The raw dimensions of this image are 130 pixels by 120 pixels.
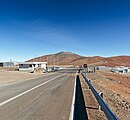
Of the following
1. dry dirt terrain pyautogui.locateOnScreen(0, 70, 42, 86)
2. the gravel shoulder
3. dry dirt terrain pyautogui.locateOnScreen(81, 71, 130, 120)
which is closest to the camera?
dry dirt terrain pyautogui.locateOnScreen(81, 71, 130, 120)

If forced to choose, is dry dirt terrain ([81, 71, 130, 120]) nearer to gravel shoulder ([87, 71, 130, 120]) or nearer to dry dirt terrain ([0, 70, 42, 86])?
gravel shoulder ([87, 71, 130, 120])

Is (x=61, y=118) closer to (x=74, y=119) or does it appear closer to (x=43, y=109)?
(x=74, y=119)

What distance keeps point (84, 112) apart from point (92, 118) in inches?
40.6

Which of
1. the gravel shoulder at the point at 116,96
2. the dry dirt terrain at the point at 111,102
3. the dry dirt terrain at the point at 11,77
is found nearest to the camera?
the dry dirt terrain at the point at 111,102

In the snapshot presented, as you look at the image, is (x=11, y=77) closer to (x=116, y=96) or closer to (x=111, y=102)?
(x=116, y=96)

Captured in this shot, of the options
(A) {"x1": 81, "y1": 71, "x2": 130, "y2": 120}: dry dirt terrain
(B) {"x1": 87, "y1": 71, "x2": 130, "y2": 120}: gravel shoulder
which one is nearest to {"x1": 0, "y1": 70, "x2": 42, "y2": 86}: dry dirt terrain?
(B) {"x1": 87, "y1": 71, "x2": 130, "y2": 120}: gravel shoulder

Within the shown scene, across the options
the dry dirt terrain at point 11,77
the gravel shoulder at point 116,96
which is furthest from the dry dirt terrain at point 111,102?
the dry dirt terrain at point 11,77

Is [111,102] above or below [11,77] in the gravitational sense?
below

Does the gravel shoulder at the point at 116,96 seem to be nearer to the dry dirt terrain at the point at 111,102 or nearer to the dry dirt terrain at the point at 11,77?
the dry dirt terrain at the point at 111,102

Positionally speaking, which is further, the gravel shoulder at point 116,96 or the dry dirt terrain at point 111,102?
the gravel shoulder at point 116,96

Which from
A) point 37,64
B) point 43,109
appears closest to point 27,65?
point 37,64

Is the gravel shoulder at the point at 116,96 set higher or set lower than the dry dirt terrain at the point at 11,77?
lower

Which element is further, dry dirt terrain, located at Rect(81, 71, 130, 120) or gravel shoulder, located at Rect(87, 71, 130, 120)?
gravel shoulder, located at Rect(87, 71, 130, 120)

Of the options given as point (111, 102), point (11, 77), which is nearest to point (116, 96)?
point (111, 102)
